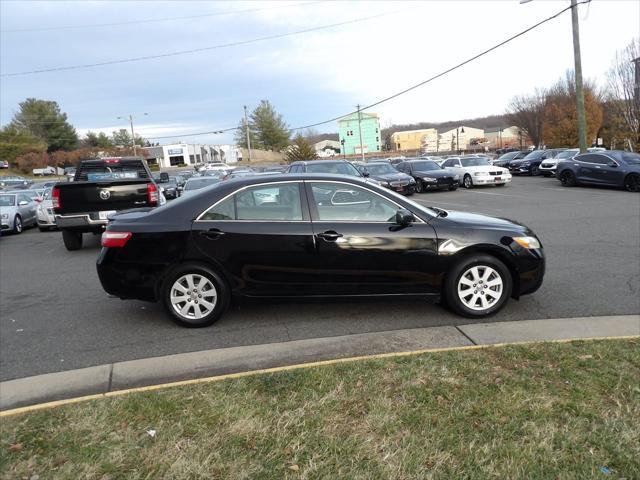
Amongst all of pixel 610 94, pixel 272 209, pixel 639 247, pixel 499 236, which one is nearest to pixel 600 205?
pixel 639 247

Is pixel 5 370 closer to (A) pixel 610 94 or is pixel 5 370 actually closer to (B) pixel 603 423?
(B) pixel 603 423

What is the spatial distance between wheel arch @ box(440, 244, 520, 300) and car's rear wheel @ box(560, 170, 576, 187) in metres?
18.0

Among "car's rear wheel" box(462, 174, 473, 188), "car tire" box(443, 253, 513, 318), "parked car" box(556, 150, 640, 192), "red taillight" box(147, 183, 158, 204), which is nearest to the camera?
"car tire" box(443, 253, 513, 318)

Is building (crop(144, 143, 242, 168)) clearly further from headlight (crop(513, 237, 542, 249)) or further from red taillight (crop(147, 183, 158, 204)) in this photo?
headlight (crop(513, 237, 542, 249))

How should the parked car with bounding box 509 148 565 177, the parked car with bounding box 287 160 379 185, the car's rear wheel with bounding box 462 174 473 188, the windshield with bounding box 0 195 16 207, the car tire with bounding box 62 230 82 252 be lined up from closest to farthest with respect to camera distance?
the car tire with bounding box 62 230 82 252 → the windshield with bounding box 0 195 16 207 → the parked car with bounding box 287 160 379 185 → the car's rear wheel with bounding box 462 174 473 188 → the parked car with bounding box 509 148 565 177

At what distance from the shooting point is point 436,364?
148 inches


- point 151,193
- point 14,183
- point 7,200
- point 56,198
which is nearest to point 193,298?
point 151,193

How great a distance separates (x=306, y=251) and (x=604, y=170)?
18.4 metres

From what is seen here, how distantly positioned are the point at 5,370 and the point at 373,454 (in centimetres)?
343

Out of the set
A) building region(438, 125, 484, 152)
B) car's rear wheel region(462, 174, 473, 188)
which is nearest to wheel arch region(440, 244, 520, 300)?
car's rear wheel region(462, 174, 473, 188)

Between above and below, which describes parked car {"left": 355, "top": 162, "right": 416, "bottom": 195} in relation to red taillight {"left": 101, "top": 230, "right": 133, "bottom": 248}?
above

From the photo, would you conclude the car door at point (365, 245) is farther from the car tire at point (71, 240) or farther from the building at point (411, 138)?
the building at point (411, 138)

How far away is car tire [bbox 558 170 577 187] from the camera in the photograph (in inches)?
819

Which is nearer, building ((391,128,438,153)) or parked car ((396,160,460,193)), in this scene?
→ parked car ((396,160,460,193))
